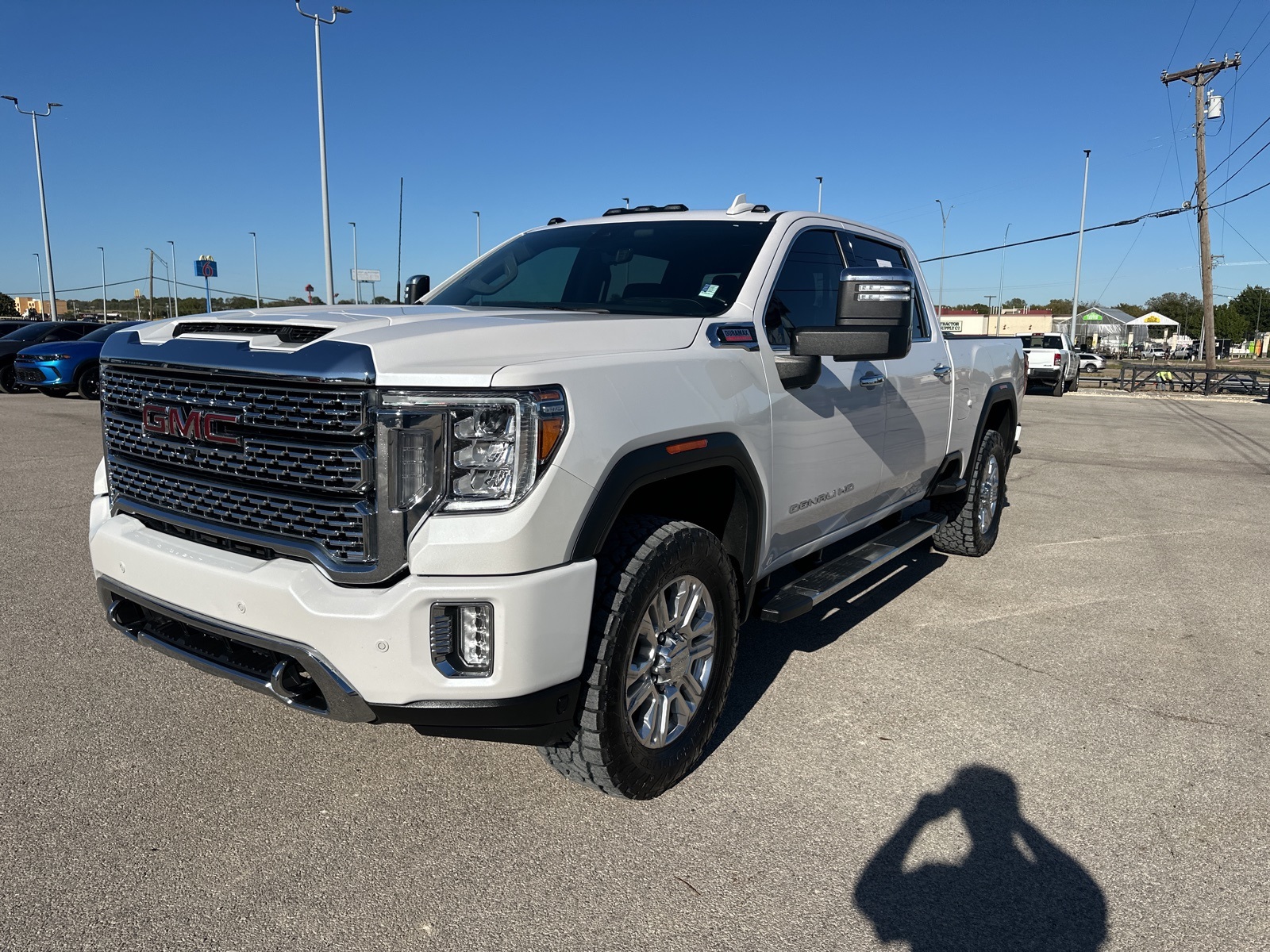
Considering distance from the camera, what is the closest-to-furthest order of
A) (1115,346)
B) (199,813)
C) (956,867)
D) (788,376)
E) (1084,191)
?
(956,867)
(199,813)
(788,376)
(1084,191)
(1115,346)

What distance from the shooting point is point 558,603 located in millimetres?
2473

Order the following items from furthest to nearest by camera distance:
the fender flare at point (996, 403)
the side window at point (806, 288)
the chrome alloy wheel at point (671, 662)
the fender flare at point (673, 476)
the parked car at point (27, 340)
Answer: the parked car at point (27, 340) → the fender flare at point (996, 403) → the side window at point (806, 288) → the chrome alloy wheel at point (671, 662) → the fender flare at point (673, 476)

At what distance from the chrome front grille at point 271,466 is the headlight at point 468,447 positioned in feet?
0.32

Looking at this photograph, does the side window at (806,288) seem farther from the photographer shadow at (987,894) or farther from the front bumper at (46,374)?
the front bumper at (46,374)

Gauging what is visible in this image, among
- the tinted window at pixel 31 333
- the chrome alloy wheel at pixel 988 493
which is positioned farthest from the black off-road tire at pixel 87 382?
the chrome alloy wheel at pixel 988 493

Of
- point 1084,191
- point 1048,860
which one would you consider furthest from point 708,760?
point 1084,191

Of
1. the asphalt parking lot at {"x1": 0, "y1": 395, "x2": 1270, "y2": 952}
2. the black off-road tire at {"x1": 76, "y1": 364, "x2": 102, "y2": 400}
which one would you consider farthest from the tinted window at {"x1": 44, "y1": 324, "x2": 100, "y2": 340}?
the asphalt parking lot at {"x1": 0, "y1": 395, "x2": 1270, "y2": 952}

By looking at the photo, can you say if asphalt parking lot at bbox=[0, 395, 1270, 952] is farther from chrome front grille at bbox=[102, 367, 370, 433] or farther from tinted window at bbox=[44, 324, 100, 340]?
tinted window at bbox=[44, 324, 100, 340]

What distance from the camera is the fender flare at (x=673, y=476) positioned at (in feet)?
8.45

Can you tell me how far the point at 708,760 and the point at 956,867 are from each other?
925 millimetres

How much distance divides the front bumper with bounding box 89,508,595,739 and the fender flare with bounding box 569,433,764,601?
13 centimetres

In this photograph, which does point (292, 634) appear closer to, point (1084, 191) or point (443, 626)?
point (443, 626)

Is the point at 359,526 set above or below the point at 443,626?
above

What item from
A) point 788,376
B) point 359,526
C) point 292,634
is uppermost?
point 788,376
